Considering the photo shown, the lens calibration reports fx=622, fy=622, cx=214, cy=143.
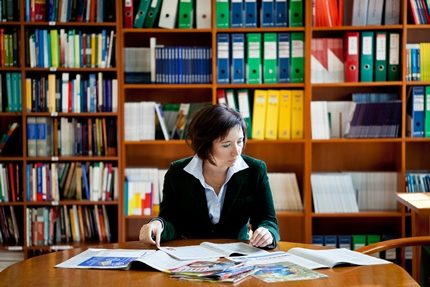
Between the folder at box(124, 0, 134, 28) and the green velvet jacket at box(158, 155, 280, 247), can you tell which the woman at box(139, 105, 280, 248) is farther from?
the folder at box(124, 0, 134, 28)

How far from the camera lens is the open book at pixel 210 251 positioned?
2.04 metres

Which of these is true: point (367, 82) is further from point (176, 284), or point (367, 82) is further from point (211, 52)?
point (176, 284)

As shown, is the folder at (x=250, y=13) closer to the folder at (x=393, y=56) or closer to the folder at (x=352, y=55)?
the folder at (x=352, y=55)

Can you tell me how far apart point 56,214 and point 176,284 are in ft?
8.60

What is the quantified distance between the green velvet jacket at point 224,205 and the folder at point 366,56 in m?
1.85

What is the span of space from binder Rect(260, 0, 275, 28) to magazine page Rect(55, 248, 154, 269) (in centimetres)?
237

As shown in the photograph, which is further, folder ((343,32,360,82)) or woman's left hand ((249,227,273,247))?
folder ((343,32,360,82))

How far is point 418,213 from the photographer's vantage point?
3.21 meters

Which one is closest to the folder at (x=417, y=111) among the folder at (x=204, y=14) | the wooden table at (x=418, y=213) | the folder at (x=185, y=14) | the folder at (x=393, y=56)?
the folder at (x=393, y=56)

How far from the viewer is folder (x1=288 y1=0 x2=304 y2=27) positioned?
4.11 metres

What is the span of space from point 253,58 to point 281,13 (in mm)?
350

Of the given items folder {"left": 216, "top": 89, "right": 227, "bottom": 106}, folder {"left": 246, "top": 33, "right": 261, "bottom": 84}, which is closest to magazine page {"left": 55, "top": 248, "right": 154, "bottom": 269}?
folder {"left": 216, "top": 89, "right": 227, "bottom": 106}

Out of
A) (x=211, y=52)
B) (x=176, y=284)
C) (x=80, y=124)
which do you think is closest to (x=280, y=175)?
(x=211, y=52)

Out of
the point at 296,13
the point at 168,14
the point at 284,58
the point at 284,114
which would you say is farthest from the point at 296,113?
the point at 168,14
